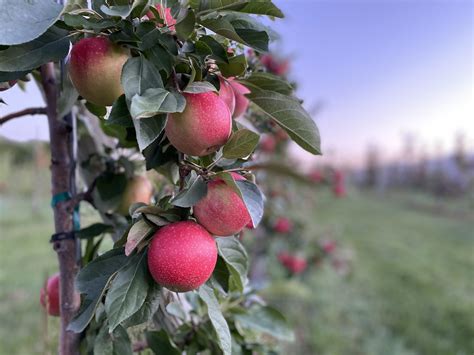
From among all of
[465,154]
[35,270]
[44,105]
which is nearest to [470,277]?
[35,270]

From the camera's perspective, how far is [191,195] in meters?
0.36

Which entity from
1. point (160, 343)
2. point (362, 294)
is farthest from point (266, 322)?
point (362, 294)

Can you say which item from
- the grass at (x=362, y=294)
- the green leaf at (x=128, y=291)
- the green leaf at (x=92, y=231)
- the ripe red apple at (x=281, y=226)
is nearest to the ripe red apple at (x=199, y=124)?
the green leaf at (x=128, y=291)

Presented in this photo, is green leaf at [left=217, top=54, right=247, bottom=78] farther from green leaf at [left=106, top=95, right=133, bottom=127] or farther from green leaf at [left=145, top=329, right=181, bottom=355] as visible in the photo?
green leaf at [left=145, top=329, right=181, bottom=355]

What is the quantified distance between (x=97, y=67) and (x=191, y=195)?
138 millimetres

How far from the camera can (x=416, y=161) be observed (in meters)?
14.2

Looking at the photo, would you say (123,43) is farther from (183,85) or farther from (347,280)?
(347,280)

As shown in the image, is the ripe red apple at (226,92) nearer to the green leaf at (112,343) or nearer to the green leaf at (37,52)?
the green leaf at (37,52)

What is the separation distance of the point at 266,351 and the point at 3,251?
13.3ft

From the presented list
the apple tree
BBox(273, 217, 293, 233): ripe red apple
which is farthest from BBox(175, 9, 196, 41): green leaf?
BBox(273, 217, 293, 233): ripe red apple

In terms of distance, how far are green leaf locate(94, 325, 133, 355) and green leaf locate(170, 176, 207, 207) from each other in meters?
0.19

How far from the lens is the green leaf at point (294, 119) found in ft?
1.35

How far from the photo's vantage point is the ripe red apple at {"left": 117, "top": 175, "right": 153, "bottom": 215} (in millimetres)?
582

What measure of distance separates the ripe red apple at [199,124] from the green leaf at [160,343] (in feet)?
0.81
